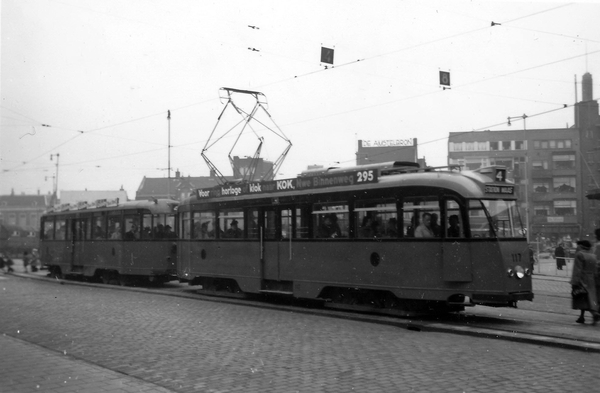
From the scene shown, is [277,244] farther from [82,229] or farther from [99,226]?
[82,229]

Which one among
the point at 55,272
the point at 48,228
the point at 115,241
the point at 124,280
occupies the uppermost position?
the point at 48,228

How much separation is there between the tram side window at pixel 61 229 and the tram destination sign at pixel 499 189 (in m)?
21.0

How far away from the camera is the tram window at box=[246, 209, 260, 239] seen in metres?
17.2

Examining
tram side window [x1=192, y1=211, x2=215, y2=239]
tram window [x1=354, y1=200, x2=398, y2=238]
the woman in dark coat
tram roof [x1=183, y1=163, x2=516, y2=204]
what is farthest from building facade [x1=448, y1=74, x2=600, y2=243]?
the woman in dark coat

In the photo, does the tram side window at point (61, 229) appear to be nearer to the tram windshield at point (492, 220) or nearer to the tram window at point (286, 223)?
the tram window at point (286, 223)

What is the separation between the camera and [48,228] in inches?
1193

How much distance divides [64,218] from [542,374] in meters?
24.7

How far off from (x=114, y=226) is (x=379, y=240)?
561 inches

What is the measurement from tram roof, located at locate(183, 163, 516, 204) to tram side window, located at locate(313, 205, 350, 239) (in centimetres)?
41

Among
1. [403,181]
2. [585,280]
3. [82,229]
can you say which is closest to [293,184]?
[403,181]

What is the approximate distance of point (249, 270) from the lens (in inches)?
682

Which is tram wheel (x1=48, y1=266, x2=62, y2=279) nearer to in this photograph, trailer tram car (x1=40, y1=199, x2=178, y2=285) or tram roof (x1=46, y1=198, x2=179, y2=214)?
trailer tram car (x1=40, y1=199, x2=178, y2=285)

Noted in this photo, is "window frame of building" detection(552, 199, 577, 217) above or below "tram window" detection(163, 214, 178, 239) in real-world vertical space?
above

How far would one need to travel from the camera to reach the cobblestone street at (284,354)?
7445mm
